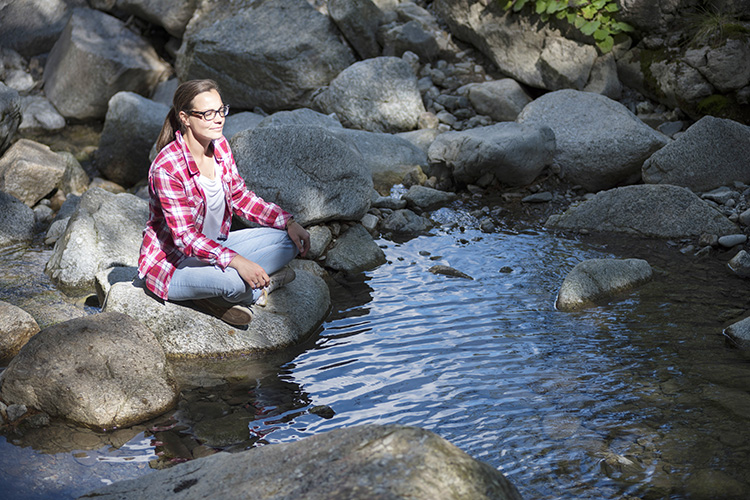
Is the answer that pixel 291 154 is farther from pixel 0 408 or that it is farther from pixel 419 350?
pixel 0 408

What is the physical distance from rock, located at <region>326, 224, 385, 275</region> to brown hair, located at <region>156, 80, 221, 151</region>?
2455mm

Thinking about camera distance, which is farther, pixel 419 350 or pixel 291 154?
pixel 291 154

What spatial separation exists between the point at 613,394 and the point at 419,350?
1412 mm

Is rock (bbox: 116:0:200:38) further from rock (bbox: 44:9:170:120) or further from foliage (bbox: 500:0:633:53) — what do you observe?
foliage (bbox: 500:0:633:53)

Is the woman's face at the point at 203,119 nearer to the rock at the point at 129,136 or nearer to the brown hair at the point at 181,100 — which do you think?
the brown hair at the point at 181,100

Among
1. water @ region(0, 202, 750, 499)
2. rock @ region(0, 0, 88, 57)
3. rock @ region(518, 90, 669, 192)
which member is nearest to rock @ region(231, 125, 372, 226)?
water @ region(0, 202, 750, 499)

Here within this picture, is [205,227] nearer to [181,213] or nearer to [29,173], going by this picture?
[181,213]

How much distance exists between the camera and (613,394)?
4184 millimetres

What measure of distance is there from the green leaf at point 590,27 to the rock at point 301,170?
5.44 meters

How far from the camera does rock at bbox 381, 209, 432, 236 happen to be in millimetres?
7895

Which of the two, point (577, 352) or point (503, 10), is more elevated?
point (503, 10)

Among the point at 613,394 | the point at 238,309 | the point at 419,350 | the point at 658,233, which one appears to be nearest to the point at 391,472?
the point at 613,394

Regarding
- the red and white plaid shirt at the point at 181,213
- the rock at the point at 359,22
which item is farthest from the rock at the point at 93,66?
the red and white plaid shirt at the point at 181,213

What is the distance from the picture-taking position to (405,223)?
7.96 metres
